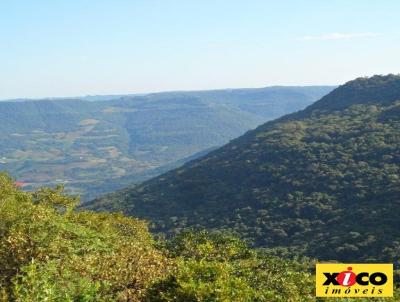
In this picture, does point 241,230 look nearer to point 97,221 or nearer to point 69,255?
point 97,221

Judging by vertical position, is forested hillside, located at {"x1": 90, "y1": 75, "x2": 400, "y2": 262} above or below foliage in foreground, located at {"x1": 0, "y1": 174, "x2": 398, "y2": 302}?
below

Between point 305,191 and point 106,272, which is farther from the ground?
point 106,272

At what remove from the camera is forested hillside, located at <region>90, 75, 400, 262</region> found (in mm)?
92312

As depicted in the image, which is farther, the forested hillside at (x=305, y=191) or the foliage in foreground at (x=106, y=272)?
the forested hillside at (x=305, y=191)

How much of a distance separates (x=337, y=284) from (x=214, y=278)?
294 inches

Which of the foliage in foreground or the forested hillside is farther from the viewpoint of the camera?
the forested hillside

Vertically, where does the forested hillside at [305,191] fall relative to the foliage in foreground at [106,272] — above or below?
below

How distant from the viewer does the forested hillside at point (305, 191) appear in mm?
92312

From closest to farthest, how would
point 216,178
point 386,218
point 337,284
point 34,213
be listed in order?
1. point 337,284
2. point 34,213
3. point 386,218
4. point 216,178

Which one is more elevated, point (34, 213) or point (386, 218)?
point (34, 213)

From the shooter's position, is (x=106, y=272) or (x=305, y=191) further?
(x=305, y=191)

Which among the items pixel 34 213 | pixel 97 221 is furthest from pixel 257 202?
pixel 34 213

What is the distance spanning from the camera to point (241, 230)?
10912cm

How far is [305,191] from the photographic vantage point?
120 metres
